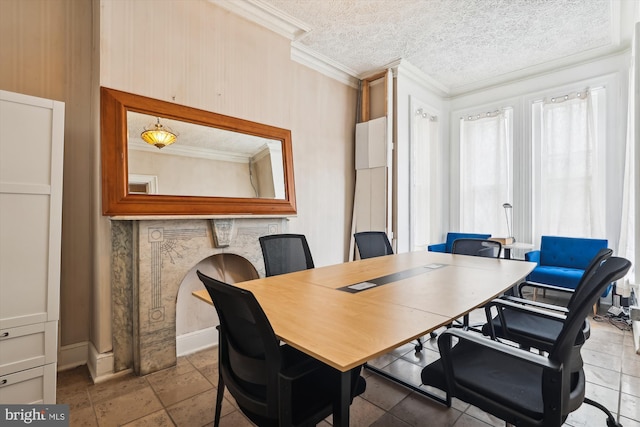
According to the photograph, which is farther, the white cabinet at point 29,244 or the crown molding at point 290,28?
the crown molding at point 290,28

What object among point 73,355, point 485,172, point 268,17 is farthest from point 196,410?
point 485,172

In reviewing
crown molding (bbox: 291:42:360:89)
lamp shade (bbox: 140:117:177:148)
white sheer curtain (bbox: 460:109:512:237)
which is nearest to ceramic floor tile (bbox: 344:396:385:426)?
lamp shade (bbox: 140:117:177:148)

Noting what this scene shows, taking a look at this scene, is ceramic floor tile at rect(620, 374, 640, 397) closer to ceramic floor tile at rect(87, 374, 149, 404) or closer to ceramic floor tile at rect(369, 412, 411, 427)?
ceramic floor tile at rect(369, 412, 411, 427)

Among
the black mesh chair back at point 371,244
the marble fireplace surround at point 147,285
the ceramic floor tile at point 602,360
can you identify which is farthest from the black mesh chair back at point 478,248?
the marble fireplace surround at point 147,285

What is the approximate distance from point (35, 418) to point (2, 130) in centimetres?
158

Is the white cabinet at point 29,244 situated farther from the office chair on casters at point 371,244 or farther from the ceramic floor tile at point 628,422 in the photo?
the ceramic floor tile at point 628,422

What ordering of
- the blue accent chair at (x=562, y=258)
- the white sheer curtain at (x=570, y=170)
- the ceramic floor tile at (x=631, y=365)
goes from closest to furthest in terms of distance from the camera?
the ceramic floor tile at (x=631, y=365) < the blue accent chair at (x=562, y=258) < the white sheer curtain at (x=570, y=170)

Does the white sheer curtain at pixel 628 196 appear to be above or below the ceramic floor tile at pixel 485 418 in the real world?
above

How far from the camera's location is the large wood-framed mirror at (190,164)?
2.23 metres

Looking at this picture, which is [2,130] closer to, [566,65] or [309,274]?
[309,274]

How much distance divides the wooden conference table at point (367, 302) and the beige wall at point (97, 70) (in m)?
1.50

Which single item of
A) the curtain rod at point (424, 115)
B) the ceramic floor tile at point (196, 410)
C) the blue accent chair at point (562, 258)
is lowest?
the ceramic floor tile at point (196, 410)

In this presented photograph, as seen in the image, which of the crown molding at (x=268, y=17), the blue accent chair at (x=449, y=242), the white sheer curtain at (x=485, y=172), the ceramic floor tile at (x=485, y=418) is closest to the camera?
the ceramic floor tile at (x=485, y=418)

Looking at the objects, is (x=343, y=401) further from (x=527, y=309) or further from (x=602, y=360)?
(x=602, y=360)
